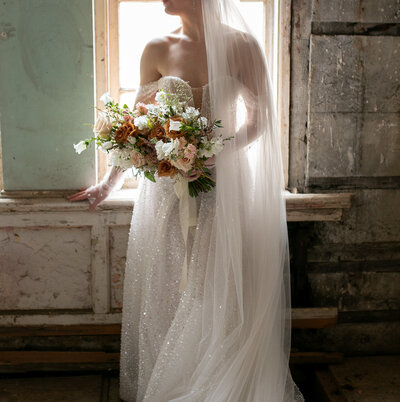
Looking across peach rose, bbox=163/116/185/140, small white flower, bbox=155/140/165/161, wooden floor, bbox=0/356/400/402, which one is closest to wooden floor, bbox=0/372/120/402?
wooden floor, bbox=0/356/400/402

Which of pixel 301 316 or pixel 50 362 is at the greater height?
pixel 301 316

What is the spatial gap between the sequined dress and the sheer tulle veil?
3.0 inches

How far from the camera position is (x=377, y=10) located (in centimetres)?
314

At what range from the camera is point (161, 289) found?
2.76 metres

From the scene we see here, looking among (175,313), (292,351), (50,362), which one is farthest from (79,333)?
(292,351)

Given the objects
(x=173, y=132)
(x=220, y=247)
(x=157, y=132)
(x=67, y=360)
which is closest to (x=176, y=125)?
(x=173, y=132)

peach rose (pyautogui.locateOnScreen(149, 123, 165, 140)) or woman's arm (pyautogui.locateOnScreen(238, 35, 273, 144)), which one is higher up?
woman's arm (pyautogui.locateOnScreen(238, 35, 273, 144))

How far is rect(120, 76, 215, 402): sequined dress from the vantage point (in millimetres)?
2611

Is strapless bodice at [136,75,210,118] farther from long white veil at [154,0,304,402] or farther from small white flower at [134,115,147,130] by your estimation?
small white flower at [134,115,147,130]

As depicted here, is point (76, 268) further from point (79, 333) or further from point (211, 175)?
point (211, 175)

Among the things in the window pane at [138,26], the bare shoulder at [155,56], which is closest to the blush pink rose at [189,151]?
the bare shoulder at [155,56]

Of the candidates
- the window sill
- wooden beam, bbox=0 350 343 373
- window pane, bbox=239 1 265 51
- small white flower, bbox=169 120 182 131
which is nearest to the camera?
small white flower, bbox=169 120 182 131

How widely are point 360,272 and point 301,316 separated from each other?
19.2 inches

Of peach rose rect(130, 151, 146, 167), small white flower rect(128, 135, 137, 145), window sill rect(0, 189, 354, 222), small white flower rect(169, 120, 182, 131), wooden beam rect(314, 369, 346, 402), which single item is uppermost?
small white flower rect(169, 120, 182, 131)
